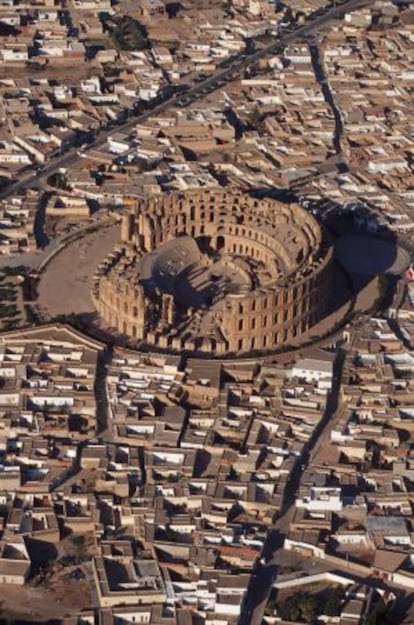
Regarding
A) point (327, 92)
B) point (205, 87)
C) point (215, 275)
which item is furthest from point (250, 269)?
point (327, 92)

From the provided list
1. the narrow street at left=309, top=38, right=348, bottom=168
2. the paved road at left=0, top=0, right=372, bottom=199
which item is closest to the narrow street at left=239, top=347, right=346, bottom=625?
the paved road at left=0, top=0, right=372, bottom=199

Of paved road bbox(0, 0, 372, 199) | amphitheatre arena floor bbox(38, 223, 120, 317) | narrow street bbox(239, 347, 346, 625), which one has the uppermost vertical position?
paved road bbox(0, 0, 372, 199)

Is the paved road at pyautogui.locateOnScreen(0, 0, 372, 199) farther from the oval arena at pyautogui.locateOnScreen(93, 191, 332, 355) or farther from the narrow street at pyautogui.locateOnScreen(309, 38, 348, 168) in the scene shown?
the oval arena at pyautogui.locateOnScreen(93, 191, 332, 355)

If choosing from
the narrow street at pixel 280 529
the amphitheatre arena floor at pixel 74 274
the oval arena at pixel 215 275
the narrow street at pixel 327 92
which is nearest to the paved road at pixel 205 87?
the narrow street at pixel 327 92

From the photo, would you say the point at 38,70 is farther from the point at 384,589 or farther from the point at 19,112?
the point at 384,589

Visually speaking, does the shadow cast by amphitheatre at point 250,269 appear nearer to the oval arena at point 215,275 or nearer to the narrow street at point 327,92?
the oval arena at point 215,275

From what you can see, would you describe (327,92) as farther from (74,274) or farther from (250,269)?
(74,274)

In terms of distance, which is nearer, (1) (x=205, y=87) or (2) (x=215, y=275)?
(2) (x=215, y=275)
